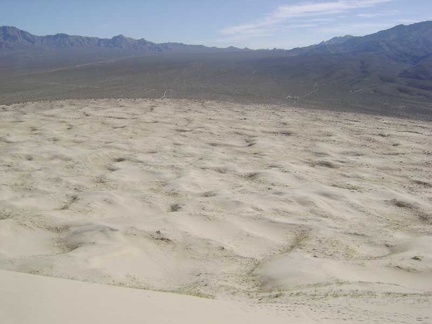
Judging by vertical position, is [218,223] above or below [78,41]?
below

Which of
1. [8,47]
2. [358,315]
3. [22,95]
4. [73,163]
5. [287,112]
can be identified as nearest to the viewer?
[358,315]

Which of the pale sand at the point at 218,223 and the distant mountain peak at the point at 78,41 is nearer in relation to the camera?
the pale sand at the point at 218,223

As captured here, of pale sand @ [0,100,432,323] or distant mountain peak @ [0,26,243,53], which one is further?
distant mountain peak @ [0,26,243,53]

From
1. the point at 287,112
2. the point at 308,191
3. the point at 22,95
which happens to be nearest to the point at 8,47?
the point at 22,95

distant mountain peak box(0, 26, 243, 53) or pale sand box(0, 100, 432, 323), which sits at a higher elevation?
distant mountain peak box(0, 26, 243, 53)

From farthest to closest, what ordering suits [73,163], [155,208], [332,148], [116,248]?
1. [332,148]
2. [73,163]
3. [155,208]
4. [116,248]

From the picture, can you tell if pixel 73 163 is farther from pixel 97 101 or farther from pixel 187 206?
pixel 97 101

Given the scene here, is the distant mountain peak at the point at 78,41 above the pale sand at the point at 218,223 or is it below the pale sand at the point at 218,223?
above

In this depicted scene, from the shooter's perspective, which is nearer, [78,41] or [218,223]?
[218,223]
